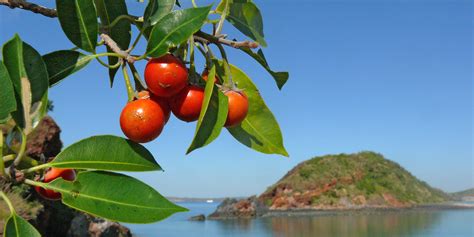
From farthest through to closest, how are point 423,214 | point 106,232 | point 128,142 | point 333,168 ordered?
point 333,168, point 423,214, point 106,232, point 128,142

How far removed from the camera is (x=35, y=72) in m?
0.58

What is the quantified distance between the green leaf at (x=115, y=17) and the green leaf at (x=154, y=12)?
3 centimetres

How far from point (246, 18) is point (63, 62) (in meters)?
0.25

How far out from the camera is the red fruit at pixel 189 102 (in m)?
0.59

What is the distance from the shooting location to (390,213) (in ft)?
82.7

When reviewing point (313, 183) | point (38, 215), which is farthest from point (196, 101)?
point (313, 183)

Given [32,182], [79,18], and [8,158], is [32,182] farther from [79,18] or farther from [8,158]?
[79,18]

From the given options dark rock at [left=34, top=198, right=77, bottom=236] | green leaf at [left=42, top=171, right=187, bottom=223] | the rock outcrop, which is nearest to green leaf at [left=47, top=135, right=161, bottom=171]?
green leaf at [left=42, top=171, right=187, bottom=223]

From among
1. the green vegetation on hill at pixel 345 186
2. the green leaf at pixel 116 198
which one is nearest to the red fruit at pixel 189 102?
the green leaf at pixel 116 198

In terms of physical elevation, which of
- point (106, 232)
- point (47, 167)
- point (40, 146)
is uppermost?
point (40, 146)

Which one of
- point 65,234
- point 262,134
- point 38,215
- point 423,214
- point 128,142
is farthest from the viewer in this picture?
point 423,214

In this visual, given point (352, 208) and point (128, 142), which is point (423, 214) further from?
point (128, 142)

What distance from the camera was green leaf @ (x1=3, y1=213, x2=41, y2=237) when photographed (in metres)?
0.54

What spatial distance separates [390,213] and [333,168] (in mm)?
3833
